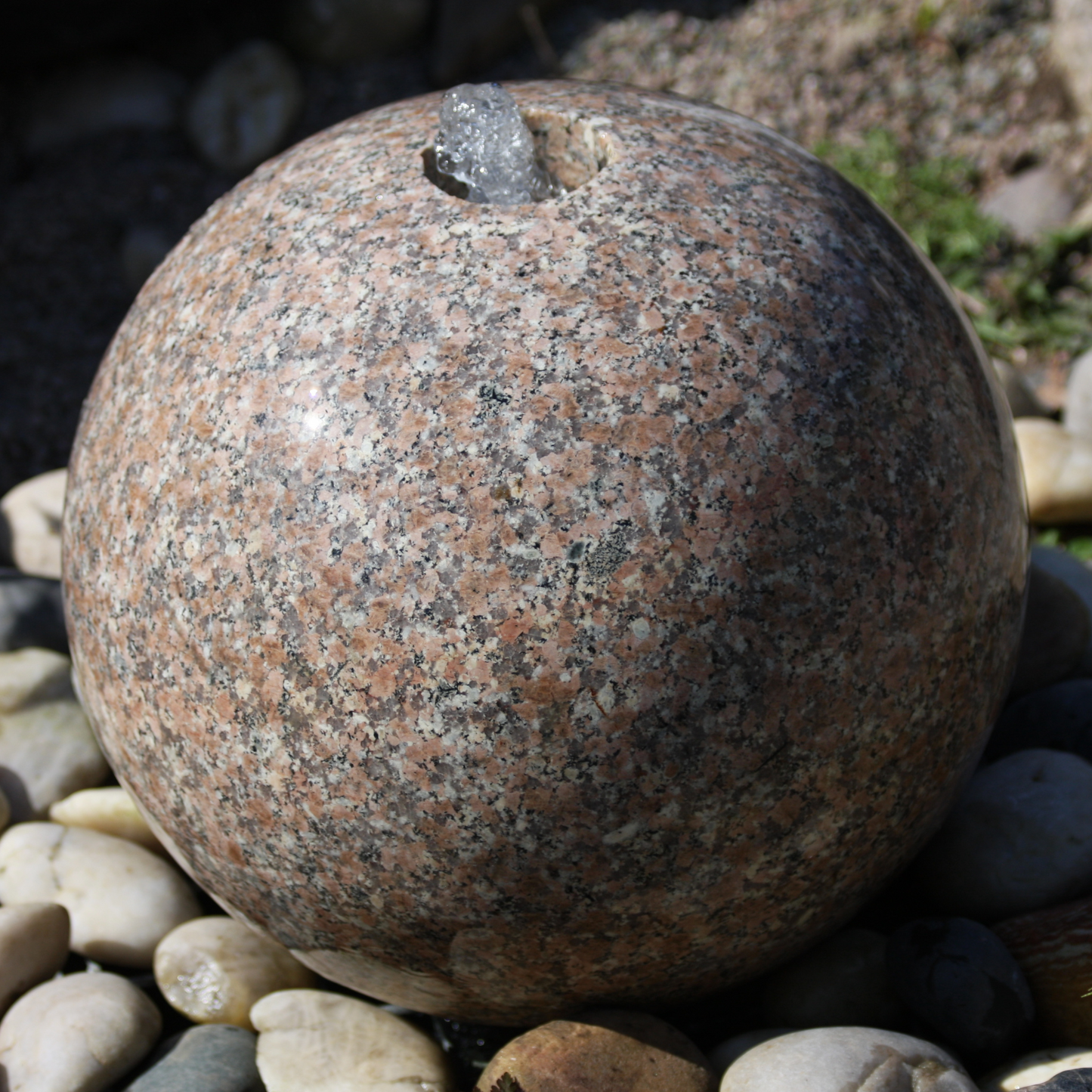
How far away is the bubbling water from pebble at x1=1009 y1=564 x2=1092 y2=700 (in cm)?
221

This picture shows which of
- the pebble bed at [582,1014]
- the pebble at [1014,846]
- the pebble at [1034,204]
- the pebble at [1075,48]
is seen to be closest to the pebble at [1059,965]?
the pebble bed at [582,1014]

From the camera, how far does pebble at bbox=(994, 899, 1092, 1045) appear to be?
2.59 meters

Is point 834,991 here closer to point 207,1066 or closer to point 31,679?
point 207,1066

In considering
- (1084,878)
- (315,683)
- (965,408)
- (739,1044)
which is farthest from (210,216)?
(1084,878)

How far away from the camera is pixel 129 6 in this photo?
7.20m

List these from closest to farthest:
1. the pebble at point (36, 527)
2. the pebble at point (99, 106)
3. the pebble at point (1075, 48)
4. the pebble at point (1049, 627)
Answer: the pebble at point (1049, 627) → the pebble at point (36, 527) → the pebble at point (1075, 48) → the pebble at point (99, 106)

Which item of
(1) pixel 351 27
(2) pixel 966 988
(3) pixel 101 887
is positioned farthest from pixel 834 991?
(1) pixel 351 27

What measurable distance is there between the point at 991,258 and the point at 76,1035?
216 inches

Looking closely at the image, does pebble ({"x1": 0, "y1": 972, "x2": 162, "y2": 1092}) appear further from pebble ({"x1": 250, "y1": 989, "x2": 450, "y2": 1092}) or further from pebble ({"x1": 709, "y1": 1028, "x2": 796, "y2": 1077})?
pebble ({"x1": 709, "y1": 1028, "x2": 796, "y2": 1077})

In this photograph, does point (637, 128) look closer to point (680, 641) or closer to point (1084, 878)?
point (680, 641)

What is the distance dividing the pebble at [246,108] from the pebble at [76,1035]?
5707 mm

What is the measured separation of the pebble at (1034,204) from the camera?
6.02m

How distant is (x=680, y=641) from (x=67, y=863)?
208 cm

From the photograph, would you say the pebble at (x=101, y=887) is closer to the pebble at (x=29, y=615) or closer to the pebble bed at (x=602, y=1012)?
the pebble bed at (x=602, y=1012)
